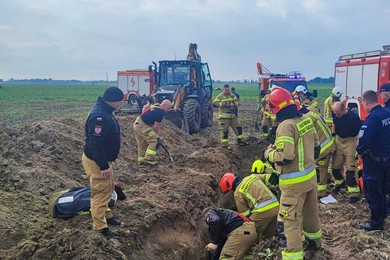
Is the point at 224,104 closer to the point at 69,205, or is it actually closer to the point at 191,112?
the point at 191,112

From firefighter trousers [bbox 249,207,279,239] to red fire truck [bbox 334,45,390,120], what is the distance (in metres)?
6.41

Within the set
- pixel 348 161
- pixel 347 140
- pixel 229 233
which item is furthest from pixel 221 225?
pixel 347 140

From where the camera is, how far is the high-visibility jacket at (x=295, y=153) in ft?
15.4

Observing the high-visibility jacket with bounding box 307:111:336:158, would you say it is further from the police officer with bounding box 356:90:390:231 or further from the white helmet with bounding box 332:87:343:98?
the white helmet with bounding box 332:87:343:98

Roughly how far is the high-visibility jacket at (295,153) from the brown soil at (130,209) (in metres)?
1.05

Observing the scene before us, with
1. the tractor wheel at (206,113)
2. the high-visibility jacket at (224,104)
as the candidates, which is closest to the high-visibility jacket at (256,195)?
the high-visibility jacket at (224,104)

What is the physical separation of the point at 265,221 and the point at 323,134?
2413 mm

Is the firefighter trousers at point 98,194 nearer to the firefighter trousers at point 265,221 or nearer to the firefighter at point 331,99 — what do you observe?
the firefighter trousers at point 265,221

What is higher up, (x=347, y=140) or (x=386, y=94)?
(x=386, y=94)

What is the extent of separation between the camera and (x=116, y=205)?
260 inches

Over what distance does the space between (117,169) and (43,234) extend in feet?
12.8

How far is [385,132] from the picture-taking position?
5.81 meters

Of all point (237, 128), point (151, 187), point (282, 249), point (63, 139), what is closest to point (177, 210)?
point (151, 187)

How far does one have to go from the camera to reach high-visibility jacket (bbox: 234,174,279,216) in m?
5.70
